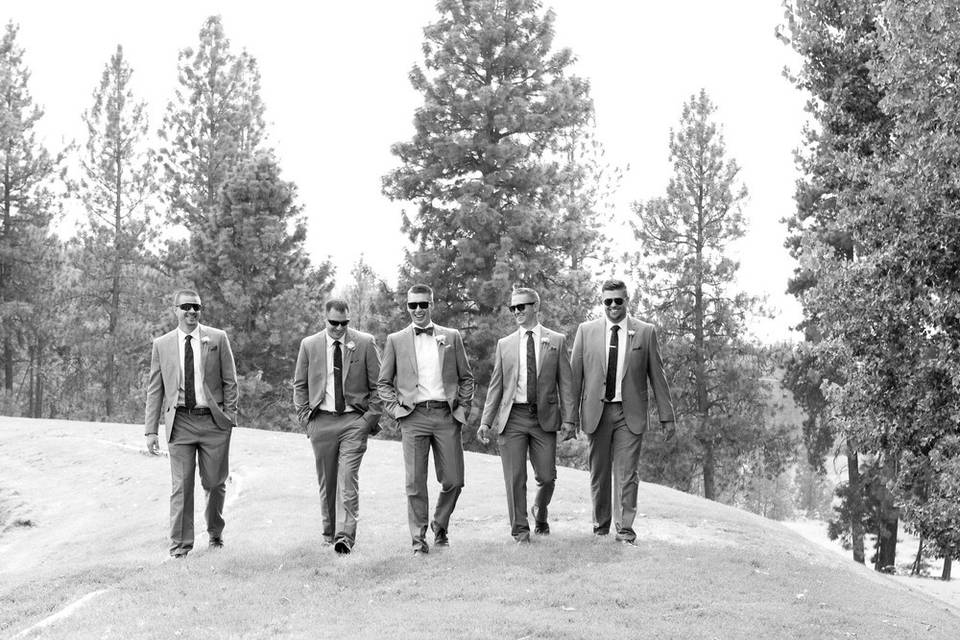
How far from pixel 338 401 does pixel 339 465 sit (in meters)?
0.83

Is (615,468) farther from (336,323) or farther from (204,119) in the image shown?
(204,119)

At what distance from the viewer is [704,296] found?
42312 mm

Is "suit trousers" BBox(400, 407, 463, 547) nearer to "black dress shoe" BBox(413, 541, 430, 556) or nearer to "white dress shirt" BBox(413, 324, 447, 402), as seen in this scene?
"black dress shoe" BBox(413, 541, 430, 556)

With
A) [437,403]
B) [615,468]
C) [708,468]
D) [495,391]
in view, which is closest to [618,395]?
[615,468]

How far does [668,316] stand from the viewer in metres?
41.9

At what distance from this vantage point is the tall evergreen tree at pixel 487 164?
33.5 m

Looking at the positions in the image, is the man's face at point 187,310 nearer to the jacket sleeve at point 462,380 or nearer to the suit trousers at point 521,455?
the jacket sleeve at point 462,380

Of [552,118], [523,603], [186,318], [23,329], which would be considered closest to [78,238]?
[23,329]

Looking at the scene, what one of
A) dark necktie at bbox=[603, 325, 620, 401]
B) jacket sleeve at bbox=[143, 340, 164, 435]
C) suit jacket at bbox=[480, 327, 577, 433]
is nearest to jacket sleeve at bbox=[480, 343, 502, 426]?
suit jacket at bbox=[480, 327, 577, 433]

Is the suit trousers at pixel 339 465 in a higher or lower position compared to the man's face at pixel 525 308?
lower

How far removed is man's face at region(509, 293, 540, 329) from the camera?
11336mm

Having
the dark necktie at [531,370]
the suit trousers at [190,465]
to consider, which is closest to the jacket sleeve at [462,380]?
the dark necktie at [531,370]

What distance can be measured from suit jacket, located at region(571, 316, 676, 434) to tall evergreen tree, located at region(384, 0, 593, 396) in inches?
825

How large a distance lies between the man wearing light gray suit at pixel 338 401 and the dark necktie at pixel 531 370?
1724mm
